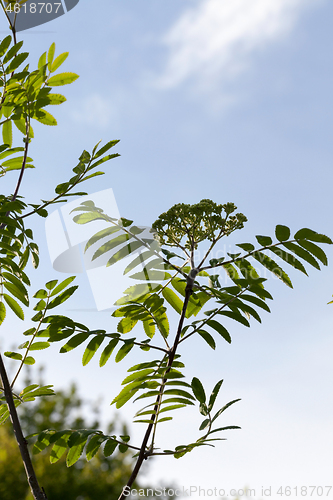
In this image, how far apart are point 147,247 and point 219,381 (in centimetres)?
86

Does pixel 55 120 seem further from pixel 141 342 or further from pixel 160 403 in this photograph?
pixel 160 403

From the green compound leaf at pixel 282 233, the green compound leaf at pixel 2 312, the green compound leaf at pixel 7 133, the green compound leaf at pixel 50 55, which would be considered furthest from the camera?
the green compound leaf at pixel 7 133

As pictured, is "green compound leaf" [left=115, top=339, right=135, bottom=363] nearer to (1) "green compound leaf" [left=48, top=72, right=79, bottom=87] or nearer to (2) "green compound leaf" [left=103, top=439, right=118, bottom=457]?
(2) "green compound leaf" [left=103, top=439, right=118, bottom=457]

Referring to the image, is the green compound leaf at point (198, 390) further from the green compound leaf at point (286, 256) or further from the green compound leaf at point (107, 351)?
the green compound leaf at point (286, 256)

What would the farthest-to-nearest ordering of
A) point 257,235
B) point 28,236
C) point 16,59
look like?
point 28,236 → point 16,59 → point 257,235

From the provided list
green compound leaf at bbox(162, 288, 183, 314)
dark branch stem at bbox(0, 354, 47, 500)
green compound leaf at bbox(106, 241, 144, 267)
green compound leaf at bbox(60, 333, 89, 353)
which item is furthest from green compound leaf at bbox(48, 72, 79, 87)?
dark branch stem at bbox(0, 354, 47, 500)

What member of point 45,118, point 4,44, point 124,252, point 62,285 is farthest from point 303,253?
point 4,44

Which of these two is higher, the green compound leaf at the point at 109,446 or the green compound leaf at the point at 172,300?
the green compound leaf at the point at 172,300

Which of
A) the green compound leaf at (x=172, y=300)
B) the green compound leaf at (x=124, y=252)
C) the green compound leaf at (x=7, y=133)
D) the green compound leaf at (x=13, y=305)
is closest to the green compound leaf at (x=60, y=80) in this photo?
the green compound leaf at (x=7, y=133)

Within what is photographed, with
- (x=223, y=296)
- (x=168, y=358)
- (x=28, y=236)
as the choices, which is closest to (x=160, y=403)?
(x=168, y=358)

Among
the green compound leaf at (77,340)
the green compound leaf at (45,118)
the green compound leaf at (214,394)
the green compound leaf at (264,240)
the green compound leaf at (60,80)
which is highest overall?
the green compound leaf at (60,80)

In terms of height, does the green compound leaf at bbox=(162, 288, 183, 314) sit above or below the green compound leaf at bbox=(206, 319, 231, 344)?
above

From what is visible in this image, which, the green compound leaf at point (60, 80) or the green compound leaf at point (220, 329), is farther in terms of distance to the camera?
the green compound leaf at point (60, 80)

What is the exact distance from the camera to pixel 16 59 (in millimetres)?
2250
